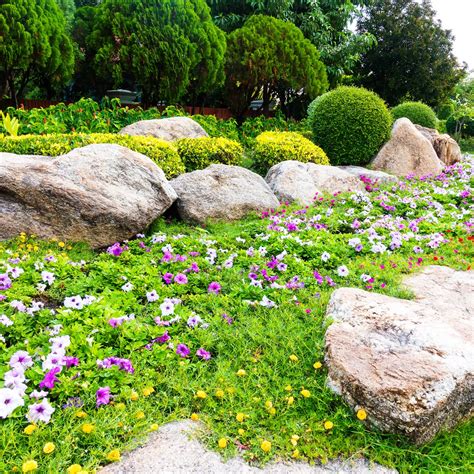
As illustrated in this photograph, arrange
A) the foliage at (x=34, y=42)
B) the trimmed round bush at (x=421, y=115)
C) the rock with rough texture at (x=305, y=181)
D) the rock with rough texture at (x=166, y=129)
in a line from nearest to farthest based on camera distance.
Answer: the rock with rough texture at (x=305, y=181), the rock with rough texture at (x=166, y=129), the foliage at (x=34, y=42), the trimmed round bush at (x=421, y=115)

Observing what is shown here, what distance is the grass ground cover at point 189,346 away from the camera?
7.13ft

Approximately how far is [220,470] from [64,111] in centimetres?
856

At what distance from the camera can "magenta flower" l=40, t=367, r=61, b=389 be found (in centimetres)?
226

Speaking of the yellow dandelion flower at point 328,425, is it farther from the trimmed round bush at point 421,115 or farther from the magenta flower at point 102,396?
the trimmed round bush at point 421,115

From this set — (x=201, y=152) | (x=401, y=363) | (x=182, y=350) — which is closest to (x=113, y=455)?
(x=182, y=350)

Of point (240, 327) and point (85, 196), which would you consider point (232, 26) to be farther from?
point (240, 327)

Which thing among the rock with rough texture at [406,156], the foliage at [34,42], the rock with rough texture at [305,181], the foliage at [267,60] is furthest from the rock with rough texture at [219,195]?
the foliage at [267,60]

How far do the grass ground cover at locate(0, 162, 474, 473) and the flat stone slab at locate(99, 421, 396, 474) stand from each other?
50 millimetres

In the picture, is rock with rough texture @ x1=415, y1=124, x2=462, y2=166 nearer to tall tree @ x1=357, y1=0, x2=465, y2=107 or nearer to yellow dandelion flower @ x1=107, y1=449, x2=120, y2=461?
tall tree @ x1=357, y1=0, x2=465, y2=107

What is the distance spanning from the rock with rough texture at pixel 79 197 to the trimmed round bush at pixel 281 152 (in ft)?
13.1

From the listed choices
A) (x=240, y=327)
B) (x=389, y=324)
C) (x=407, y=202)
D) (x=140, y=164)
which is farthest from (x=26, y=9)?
(x=389, y=324)

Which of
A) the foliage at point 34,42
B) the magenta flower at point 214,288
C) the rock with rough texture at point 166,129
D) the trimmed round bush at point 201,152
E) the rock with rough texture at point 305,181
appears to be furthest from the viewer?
the foliage at point 34,42

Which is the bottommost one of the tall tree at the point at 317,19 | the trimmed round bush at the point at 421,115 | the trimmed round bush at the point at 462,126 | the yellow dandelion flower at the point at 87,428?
the trimmed round bush at the point at 462,126

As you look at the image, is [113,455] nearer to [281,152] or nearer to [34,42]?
[281,152]
